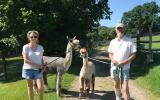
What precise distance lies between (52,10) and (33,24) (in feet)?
7.48

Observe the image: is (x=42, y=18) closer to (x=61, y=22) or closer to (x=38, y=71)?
(x=61, y=22)

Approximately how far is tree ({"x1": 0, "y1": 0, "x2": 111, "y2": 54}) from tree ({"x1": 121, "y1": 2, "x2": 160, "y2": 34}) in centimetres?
9895

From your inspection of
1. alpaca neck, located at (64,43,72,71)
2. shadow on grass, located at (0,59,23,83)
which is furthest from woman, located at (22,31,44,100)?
shadow on grass, located at (0,59,23,83)

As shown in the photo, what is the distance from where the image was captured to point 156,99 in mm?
13750

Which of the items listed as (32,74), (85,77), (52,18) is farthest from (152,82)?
(52,18)

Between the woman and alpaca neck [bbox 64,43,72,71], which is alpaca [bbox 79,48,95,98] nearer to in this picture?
alpaca neck [bbox 64,43,72,71]

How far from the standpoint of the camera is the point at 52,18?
24.7m

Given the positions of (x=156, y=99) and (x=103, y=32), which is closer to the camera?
(x=156, y=99)

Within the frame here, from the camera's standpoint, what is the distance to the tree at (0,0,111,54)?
2314 centimetres

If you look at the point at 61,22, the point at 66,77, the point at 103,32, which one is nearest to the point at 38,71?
the point at 66,77

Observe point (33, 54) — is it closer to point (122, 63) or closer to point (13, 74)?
point (122, 63)

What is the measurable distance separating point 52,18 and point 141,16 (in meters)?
110

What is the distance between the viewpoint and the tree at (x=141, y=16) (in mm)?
129000

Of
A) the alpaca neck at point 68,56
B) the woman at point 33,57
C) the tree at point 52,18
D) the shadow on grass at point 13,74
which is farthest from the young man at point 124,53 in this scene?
the shadow on grass at point 13,74
